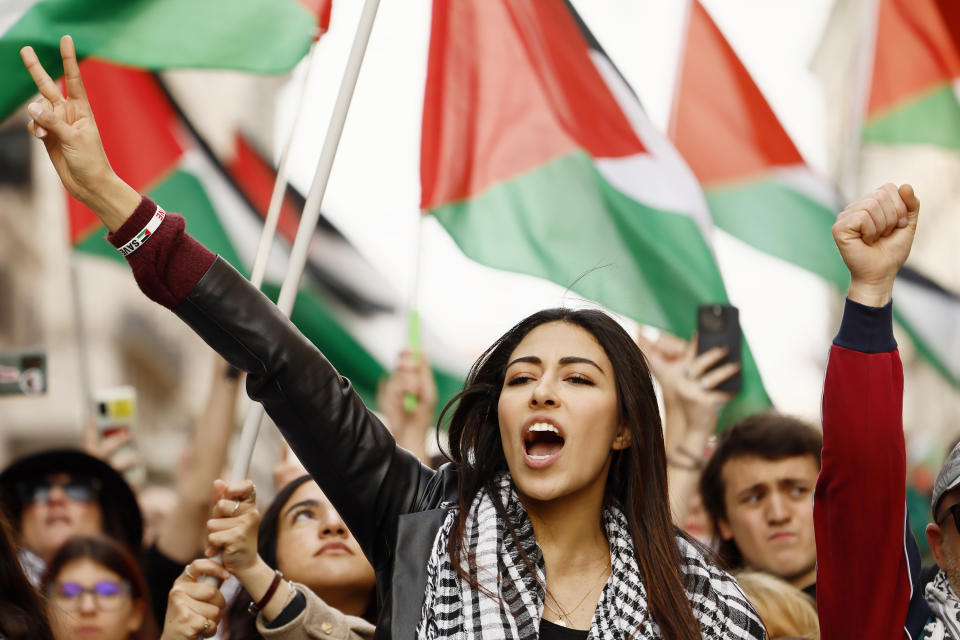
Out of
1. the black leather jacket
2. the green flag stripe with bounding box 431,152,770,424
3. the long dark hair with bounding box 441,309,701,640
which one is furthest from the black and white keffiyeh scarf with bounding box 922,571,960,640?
the green flag stripe with bounding box 431,152,770,424

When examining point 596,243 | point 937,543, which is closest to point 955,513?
point 937,543

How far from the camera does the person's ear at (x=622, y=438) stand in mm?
2510

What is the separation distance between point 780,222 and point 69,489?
9.94 feet

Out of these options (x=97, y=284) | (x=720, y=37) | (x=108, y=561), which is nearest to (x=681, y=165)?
(x=720, y=37)

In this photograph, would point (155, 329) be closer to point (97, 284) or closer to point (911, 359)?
point (97, 284)

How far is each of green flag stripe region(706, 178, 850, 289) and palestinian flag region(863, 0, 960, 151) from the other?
0.80m

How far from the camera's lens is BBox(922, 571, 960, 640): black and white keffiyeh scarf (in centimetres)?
220

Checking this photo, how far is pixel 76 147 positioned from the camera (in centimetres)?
210

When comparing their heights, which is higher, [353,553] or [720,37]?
[720,37]

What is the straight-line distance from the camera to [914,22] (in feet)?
18.9

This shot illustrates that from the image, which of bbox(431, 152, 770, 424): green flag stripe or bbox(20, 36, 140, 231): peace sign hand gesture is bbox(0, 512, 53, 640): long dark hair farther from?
bbox(431, 152, 770, 424): green flag stripe

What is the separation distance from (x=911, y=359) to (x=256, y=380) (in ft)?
70.3

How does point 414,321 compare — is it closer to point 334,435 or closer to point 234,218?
point 234,218

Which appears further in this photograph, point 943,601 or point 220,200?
point 220,200
